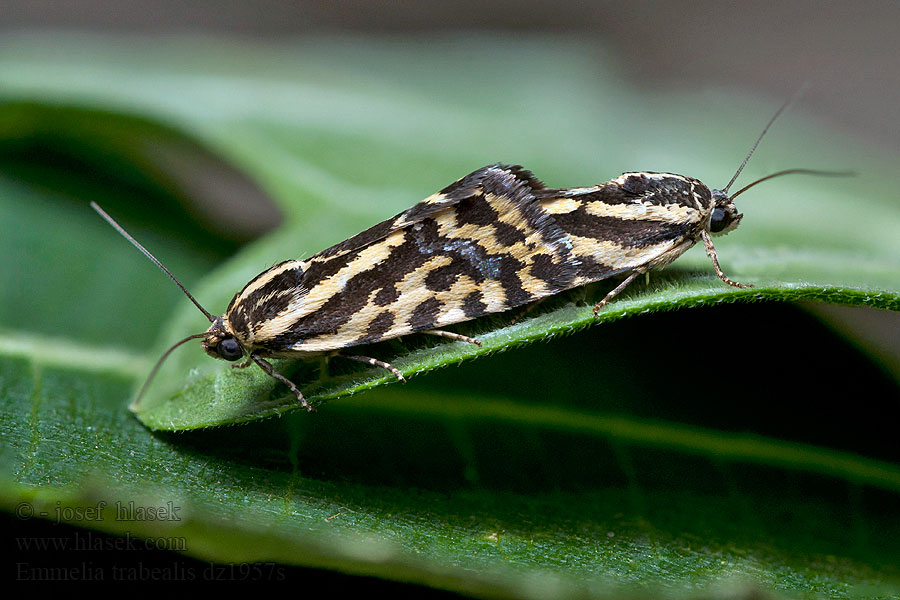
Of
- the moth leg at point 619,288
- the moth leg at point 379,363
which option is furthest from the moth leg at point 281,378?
the moth leg at point 619,288

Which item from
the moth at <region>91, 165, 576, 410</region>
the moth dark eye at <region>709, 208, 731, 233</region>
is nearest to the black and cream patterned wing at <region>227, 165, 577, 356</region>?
the moth at <region>91, 165, 576, 410</region>

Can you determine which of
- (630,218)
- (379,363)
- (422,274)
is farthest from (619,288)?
(379,363)

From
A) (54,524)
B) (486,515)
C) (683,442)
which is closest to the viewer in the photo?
(54,524)

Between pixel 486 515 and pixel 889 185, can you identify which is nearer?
pixel 486 515

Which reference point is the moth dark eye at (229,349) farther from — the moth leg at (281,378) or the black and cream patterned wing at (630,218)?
the black and cream patterned wing at (630,218)

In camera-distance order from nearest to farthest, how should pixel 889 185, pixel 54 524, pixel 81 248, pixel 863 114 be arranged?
pixel 54 524, pixel 81 248, pixel 889 185, pixel 863 114

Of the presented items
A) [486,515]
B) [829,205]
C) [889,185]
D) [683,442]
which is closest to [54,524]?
[486,515]

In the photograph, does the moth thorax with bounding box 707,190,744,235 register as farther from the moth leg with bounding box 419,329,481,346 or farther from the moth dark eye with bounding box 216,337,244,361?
the moth dark eye with bounding box 216,337,244,361

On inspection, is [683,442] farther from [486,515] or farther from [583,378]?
[486,515]
